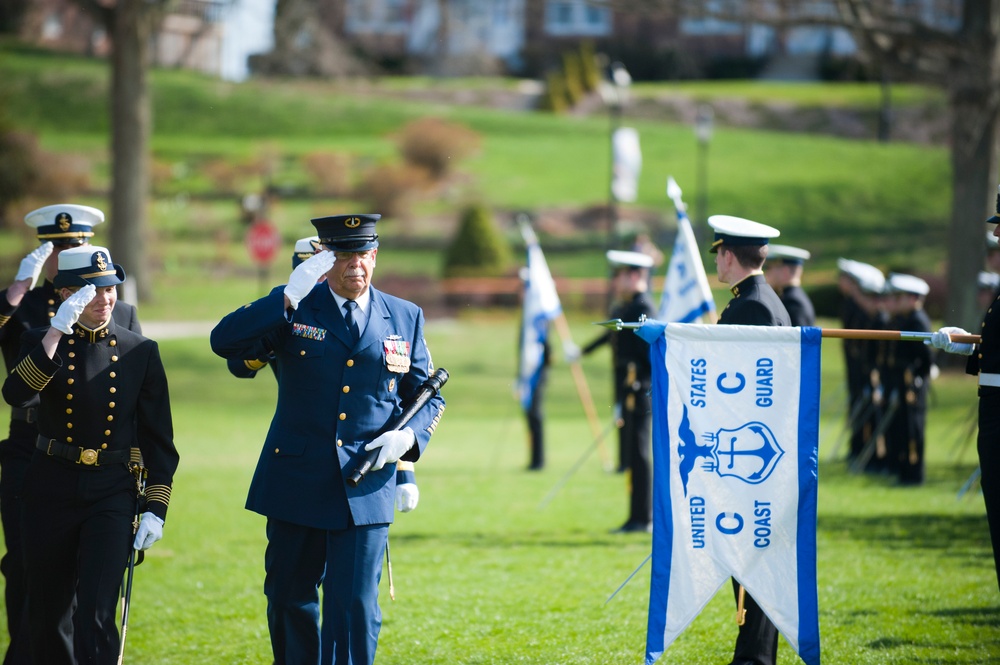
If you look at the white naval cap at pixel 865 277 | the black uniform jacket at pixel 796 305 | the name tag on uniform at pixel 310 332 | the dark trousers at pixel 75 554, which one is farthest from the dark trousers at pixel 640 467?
the dark trousers at pixel 75 554

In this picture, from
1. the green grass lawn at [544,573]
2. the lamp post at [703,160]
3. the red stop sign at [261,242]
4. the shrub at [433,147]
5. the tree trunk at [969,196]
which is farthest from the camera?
the shrub at [433,147]

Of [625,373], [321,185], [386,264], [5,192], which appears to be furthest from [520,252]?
[625,373]

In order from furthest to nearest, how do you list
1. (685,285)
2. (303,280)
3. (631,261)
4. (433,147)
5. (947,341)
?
(433,147) → (631,261) → (685,285) → (947,341) → (303,280)

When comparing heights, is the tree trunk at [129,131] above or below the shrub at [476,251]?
above

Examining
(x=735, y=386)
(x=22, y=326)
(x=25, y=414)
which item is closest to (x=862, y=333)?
(x=735, y=386)

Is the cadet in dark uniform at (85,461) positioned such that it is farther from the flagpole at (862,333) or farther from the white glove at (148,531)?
the flagpole at (862,333)

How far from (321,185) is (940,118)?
24319mm

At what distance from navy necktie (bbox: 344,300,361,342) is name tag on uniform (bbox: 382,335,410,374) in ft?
0.45

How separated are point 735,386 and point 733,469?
0.41 m

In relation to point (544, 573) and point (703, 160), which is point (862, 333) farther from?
point (703, 160)

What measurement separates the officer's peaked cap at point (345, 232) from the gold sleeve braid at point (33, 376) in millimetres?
1447

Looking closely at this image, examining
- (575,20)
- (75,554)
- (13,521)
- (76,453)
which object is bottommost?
(13,521)

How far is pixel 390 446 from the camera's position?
221 inches

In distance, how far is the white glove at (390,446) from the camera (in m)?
5.60
